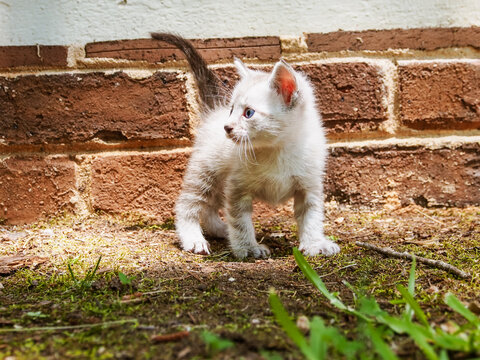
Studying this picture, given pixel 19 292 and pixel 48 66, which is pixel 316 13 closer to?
pixel 48 66

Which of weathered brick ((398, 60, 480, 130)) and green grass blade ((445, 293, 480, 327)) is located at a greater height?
weathered brick ((398, 60, 480, 130))

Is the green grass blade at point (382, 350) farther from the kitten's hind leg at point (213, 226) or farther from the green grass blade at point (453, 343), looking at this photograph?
the kitten's hind leg at point (213, 226)

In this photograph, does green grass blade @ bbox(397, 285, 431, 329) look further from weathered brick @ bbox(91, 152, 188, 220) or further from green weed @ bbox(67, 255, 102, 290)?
weathered brick @ bbox(91, 152, 188, 220)

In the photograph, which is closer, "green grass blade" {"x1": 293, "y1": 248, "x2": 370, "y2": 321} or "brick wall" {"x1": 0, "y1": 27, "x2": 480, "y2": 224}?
"green grass blade" {"x1": 293, "y1": 248, "x2": 370, "y2": 321}

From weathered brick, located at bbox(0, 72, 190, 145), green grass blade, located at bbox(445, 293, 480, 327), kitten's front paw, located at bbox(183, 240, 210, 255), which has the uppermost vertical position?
weathered brick, located at bbox(0, 72, 190, 145)

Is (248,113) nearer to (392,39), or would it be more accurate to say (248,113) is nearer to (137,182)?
(137,182)

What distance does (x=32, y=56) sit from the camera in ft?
7.44

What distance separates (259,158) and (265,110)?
22 cm

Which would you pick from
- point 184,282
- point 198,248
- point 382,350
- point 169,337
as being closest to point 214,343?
point 169,337

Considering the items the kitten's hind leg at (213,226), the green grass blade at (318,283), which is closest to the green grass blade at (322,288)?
the green grass blade at (318,283)

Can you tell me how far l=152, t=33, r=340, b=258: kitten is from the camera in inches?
76.0

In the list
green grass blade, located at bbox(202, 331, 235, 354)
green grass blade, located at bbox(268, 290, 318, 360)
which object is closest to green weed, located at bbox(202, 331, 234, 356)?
green grass blade, located at bbox(202, 331, 235, 354)

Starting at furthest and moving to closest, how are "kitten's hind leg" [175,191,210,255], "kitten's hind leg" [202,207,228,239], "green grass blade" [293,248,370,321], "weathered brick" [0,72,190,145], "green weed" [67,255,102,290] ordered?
"kitten's hind leg" [202,207,228,239]
"weathered brick" [0,72,190,145]
"kitten's hind leg" [175,191,210,255]
"green weed" [67,255,102,290]
"green grass blade" [293,248,370,321]

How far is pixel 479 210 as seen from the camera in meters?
2.29
